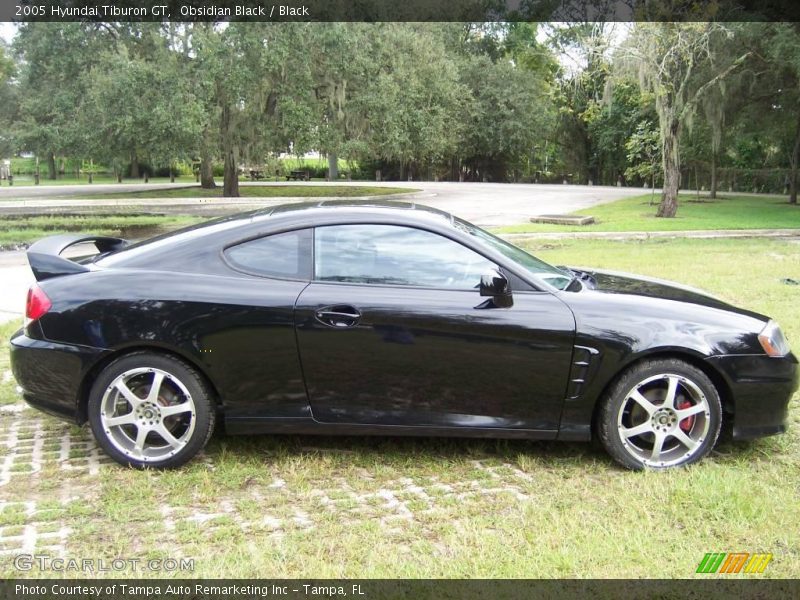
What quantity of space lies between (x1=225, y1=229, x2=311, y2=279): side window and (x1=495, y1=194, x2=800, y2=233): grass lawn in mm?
13490

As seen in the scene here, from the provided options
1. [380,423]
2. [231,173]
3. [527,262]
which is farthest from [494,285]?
[231,173]

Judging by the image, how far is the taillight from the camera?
151 inches

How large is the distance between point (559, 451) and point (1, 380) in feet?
14.1

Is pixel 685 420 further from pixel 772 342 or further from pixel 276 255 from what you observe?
pixel 276 255

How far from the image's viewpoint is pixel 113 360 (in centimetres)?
381

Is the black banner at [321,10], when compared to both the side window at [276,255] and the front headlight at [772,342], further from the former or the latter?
the side window at [276,255]

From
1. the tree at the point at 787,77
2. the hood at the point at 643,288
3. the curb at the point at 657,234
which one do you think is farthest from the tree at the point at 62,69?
the hood at the point at 643,288

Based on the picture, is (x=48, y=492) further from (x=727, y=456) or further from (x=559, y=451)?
(x=727, y=456)

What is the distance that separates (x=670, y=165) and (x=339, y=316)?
20.2 metres

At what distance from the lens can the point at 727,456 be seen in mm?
4066

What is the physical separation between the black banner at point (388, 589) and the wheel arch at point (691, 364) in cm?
115

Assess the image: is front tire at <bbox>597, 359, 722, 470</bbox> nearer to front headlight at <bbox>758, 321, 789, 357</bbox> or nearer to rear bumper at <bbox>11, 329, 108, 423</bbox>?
front headlight at <bbox>758, 321, 789, 357</bbox>

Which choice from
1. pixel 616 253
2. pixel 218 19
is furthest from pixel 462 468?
pixel 218 19

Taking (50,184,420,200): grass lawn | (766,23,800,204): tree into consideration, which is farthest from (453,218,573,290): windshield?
(50,184,420,200): grass lawn
